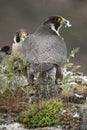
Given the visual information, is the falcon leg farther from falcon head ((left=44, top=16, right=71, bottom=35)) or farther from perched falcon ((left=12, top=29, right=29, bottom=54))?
perched falcon ((left=12, top=29, right=29, bottom=54))

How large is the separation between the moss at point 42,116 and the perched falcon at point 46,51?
842mm

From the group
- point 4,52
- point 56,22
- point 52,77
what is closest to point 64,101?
point 52,77

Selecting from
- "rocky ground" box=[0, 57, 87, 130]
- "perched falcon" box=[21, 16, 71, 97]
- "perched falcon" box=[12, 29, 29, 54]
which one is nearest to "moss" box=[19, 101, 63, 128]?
"rocky ground" box=[0, 57, 87, 130]

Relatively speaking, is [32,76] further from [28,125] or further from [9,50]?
[9,50]

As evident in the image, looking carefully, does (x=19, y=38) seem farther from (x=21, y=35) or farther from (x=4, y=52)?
(x=4, y=52)

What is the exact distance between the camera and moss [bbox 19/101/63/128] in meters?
10.9

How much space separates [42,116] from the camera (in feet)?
36.0

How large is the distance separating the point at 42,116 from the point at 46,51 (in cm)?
142

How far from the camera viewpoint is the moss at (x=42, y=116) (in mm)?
10906

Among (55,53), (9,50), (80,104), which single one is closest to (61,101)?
(80,104)

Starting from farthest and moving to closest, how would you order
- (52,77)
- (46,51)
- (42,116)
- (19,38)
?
1. (19,38)
2. (46,51)
3. (52,77)
4. (42,116)

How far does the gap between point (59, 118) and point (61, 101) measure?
1.31ft

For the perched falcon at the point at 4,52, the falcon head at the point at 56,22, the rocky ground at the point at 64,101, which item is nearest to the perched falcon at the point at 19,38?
the perched falcon at the point at 4,52

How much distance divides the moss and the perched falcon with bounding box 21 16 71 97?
842 millimetres
